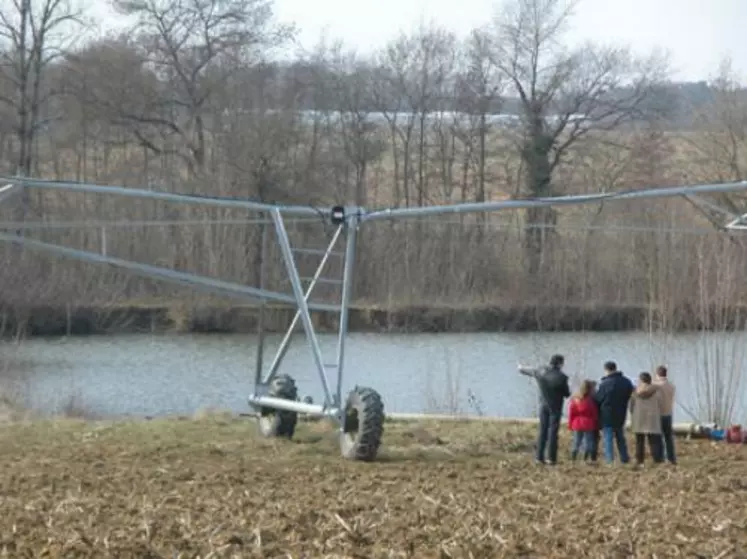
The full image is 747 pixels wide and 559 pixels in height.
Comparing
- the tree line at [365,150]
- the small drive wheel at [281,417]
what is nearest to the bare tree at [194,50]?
the tree line at [365,150]

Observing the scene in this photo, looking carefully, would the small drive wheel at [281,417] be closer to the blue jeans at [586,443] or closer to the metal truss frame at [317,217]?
the metal truss frame at [317,217]

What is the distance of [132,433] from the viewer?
19.2 metres

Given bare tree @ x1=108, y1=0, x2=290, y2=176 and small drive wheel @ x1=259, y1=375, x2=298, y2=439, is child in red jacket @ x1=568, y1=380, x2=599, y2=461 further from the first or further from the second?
bare tree @ x1=108, y1=0, x2=290, y2=176

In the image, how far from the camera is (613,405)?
706 inches

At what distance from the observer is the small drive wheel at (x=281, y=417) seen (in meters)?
19.1

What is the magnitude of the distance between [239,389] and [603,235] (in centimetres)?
1711

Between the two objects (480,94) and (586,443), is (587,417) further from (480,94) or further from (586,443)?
(480,94)

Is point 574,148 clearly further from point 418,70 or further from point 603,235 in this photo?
point 603,235

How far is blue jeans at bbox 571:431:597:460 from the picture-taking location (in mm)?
18062

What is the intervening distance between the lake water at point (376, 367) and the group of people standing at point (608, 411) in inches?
222

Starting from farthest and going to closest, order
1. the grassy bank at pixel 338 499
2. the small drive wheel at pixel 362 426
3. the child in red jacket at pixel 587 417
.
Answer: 1. the child in red jacket at pixel 587 417
2. the small drive wheel at pixel 362 426
3. the grassy bank at pixel 338 499

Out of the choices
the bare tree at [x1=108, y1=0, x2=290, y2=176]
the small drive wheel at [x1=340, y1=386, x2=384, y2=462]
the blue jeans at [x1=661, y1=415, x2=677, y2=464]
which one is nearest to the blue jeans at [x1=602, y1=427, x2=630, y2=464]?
the blue jeans at [x1=661, y1=415, x2=677, y2=464]

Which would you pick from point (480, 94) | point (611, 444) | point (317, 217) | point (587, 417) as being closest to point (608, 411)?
point (587, 417)

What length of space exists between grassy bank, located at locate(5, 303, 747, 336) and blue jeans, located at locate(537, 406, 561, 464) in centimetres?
2375
